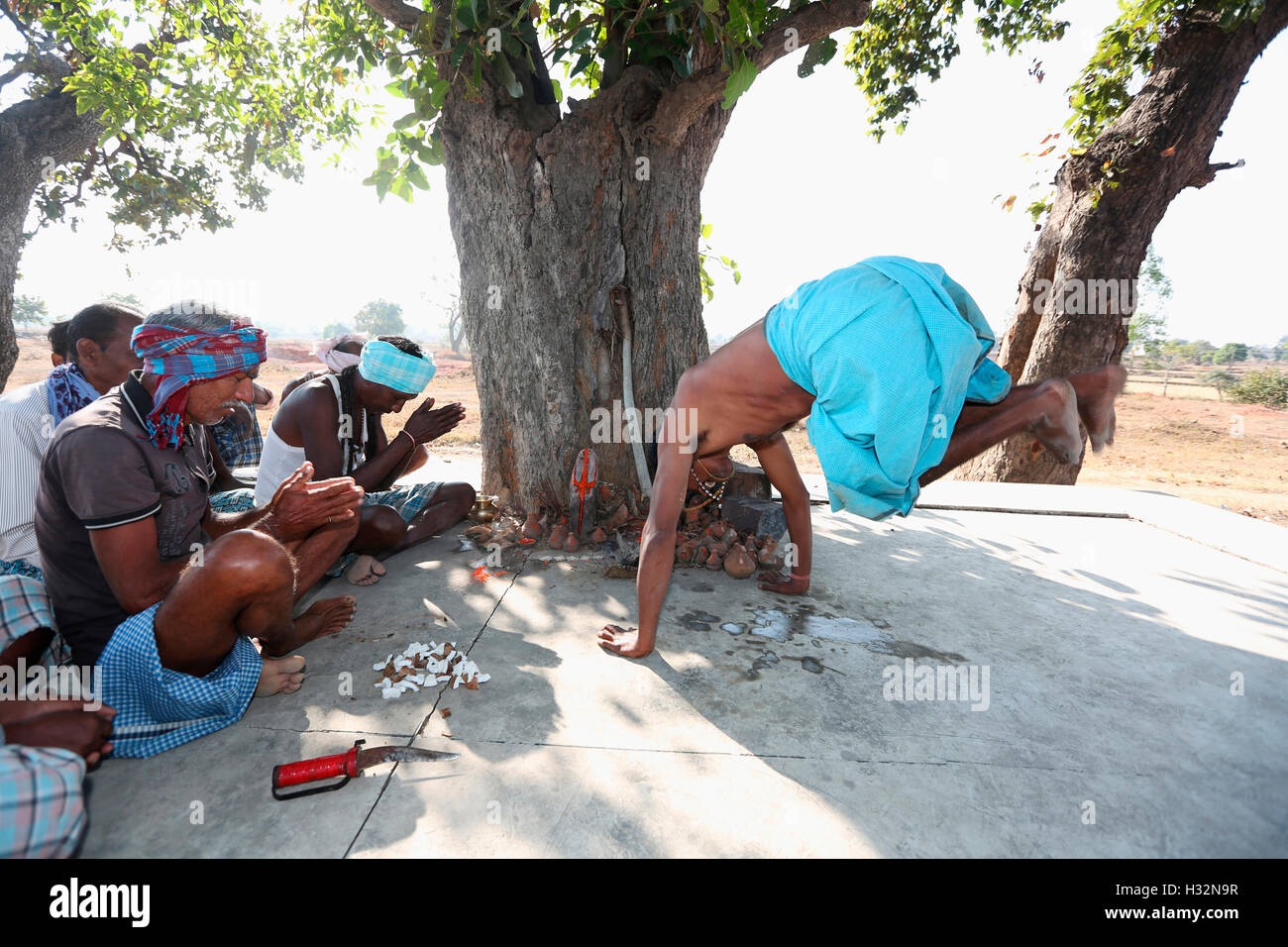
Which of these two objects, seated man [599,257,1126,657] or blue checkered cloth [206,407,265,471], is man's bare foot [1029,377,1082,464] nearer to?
seated man [599,257,1126,657]

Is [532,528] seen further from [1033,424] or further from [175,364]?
[1033,424]

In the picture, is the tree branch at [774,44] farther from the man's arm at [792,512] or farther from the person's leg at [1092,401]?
the person's leg at [1092,401]

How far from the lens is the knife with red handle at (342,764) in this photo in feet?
5.48

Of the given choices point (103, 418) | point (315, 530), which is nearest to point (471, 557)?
point (315, 530)

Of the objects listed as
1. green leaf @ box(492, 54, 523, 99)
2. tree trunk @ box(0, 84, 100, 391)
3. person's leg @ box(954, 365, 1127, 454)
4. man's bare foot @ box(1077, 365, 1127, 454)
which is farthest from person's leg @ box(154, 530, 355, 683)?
tree trunk @ box(0, 84, 100, 391)

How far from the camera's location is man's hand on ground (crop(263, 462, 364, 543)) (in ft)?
7.20

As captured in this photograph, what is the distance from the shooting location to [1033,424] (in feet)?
8.03

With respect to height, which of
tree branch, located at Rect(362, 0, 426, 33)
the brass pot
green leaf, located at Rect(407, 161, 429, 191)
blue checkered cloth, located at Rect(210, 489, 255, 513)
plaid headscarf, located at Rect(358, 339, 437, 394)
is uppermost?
tree branch, located at Rect(362, 0, 426, 33)

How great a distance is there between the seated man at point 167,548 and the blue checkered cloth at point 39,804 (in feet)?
1.17

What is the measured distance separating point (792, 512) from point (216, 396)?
2.43m

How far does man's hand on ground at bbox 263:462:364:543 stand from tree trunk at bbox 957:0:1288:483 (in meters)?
5.34

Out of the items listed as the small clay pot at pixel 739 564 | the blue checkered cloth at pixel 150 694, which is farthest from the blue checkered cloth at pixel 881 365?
the blue checkered cloth at pixel 150 694

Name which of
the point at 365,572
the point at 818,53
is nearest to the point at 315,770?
the point at 365,572

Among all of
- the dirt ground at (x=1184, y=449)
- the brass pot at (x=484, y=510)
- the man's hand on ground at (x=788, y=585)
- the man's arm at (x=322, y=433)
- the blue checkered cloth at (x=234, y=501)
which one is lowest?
the dirt ground at (x=1184, y=449)
